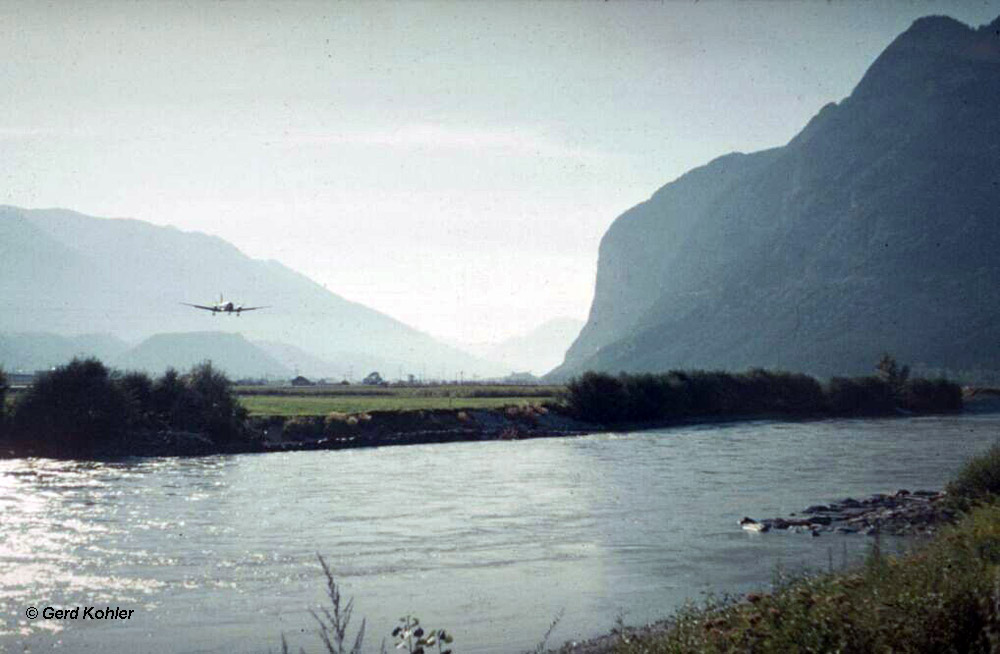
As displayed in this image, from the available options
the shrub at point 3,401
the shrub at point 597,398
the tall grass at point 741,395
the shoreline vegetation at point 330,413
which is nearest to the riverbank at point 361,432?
the shoreline vegetation at point 330,413

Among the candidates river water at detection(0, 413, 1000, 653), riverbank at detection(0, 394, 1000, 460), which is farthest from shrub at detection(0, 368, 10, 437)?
river water at detection(0, 413, 1000, 653)

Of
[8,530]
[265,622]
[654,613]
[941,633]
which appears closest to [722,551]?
[654,613]

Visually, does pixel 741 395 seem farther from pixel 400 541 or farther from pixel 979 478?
pixel 400 541

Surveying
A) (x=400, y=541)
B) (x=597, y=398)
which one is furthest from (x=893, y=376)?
(x=400, y=541)

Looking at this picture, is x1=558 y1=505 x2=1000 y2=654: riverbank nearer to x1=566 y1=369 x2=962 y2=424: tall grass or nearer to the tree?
x1=566 y1=369 x2=962 y2=424: tall grass

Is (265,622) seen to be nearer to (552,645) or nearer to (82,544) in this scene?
(552,645)

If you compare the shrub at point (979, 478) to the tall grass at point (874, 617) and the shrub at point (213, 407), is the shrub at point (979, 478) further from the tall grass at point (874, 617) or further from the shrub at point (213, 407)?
the shrub at point (213, 407)
